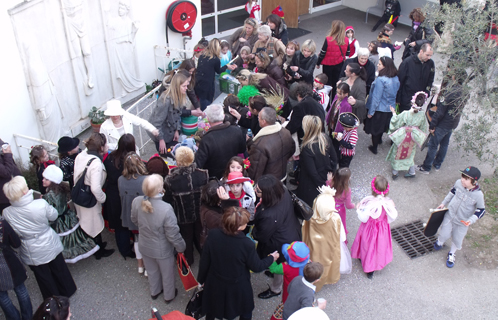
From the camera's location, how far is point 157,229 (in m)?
4.20

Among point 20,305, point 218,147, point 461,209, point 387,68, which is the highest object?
point 387,68

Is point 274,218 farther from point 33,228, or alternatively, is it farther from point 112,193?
point 33,228

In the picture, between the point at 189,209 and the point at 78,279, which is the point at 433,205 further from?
the point at 78,279

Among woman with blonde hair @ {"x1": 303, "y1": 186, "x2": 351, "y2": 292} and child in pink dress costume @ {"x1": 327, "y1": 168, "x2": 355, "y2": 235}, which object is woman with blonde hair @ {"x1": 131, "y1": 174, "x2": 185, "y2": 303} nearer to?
woman with blonde hair @ {"x1": 303, "y1": 186, "x2": 351, "y2": 292}

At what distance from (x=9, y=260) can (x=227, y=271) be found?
6.98ft

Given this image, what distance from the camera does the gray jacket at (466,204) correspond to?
4.99 meters

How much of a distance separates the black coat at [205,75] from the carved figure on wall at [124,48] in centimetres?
222

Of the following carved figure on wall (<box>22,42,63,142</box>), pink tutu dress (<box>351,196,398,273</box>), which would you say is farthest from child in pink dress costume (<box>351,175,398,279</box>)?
carved figure on wall (<box>22,42,63,142</box>)

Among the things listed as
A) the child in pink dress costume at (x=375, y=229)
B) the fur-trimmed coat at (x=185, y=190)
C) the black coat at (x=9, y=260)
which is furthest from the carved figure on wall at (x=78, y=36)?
the child in pink dress costume at (x=375, y=229)

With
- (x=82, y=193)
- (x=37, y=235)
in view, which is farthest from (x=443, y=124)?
(x=37, y=235)

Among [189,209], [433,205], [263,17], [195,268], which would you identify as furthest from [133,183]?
[263,17]

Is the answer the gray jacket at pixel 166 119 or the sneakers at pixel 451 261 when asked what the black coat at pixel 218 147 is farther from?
the sneakers at pixel 451 261

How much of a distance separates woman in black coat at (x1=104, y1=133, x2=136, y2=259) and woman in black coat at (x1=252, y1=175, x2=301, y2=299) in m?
1.59

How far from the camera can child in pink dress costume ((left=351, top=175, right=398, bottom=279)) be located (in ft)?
15.8
